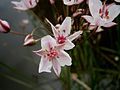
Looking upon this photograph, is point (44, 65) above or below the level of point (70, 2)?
below

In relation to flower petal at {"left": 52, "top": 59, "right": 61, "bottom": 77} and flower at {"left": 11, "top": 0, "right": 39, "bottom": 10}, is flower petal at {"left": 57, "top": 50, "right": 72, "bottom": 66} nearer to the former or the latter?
flower petal at {"left": 52, "top": 59, "right": 61, "bottom": 77}

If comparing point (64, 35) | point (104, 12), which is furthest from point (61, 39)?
point (104, 12)

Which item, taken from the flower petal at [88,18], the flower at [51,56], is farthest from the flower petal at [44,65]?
the flower petal at [88,18]

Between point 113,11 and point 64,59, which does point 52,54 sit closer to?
point 64,59

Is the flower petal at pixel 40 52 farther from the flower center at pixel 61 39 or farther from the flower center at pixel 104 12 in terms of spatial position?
the flower center at pixel 104 12

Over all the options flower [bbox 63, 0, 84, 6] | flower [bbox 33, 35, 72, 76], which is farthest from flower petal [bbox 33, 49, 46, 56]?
flower [bbox 63, 0, 84, 6]

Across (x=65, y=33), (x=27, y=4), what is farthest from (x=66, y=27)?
(x=27, y=4)
